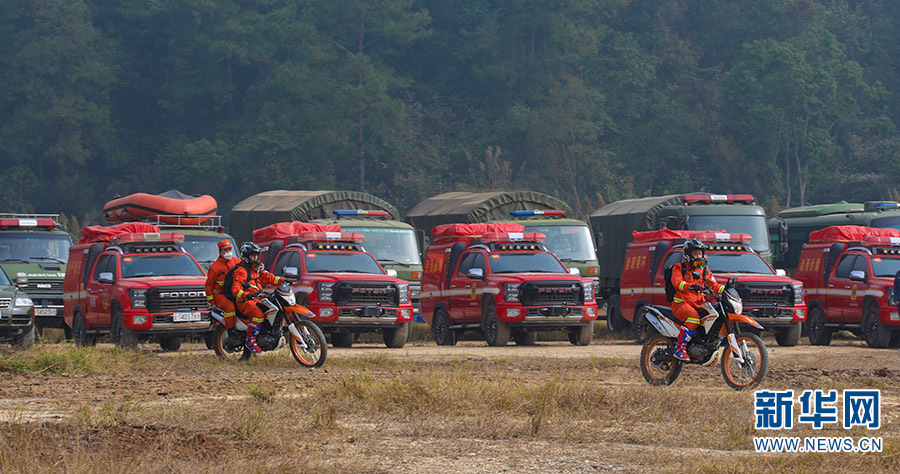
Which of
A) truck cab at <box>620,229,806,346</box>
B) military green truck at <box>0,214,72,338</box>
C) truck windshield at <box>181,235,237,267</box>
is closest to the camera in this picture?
truck cab at <box>620,229,806,346</box>

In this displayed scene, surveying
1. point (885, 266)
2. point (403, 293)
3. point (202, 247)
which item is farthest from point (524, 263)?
point (885, 266)

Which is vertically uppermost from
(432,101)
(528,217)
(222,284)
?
(432,101)

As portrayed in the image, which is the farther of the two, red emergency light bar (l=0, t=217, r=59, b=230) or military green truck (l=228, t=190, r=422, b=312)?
military green truck (l=228, t=190, r=422, b=312)

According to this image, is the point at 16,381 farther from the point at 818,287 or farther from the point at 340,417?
the point at 818,287

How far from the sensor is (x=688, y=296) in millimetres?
14867

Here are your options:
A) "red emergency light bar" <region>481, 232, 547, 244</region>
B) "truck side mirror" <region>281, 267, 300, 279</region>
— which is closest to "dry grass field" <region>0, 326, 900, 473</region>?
"truck side mirror" <region>281, 267, 300, 279</region>

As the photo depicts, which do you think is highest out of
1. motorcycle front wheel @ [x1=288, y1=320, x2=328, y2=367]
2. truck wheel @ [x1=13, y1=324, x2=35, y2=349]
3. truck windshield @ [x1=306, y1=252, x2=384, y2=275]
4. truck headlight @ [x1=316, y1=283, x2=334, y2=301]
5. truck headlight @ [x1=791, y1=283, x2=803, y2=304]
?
truck windshield @ [x1=306, y1=252, x2=384, y2=275]

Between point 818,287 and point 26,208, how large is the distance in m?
51.1

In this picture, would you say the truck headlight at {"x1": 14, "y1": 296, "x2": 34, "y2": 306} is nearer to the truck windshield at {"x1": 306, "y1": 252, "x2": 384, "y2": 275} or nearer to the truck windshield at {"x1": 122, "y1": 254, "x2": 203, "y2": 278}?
the truck windshield at {"x1": 122, "y1": 254, "x2": 203, "y2": 278}

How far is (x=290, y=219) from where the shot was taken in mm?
30266

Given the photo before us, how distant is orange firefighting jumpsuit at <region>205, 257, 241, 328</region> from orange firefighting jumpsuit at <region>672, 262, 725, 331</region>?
608cm

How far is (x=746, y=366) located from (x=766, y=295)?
27.3 ft

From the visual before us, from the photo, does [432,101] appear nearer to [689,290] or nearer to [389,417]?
[689,290]

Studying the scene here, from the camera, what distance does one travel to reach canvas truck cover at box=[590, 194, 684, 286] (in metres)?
30.8
